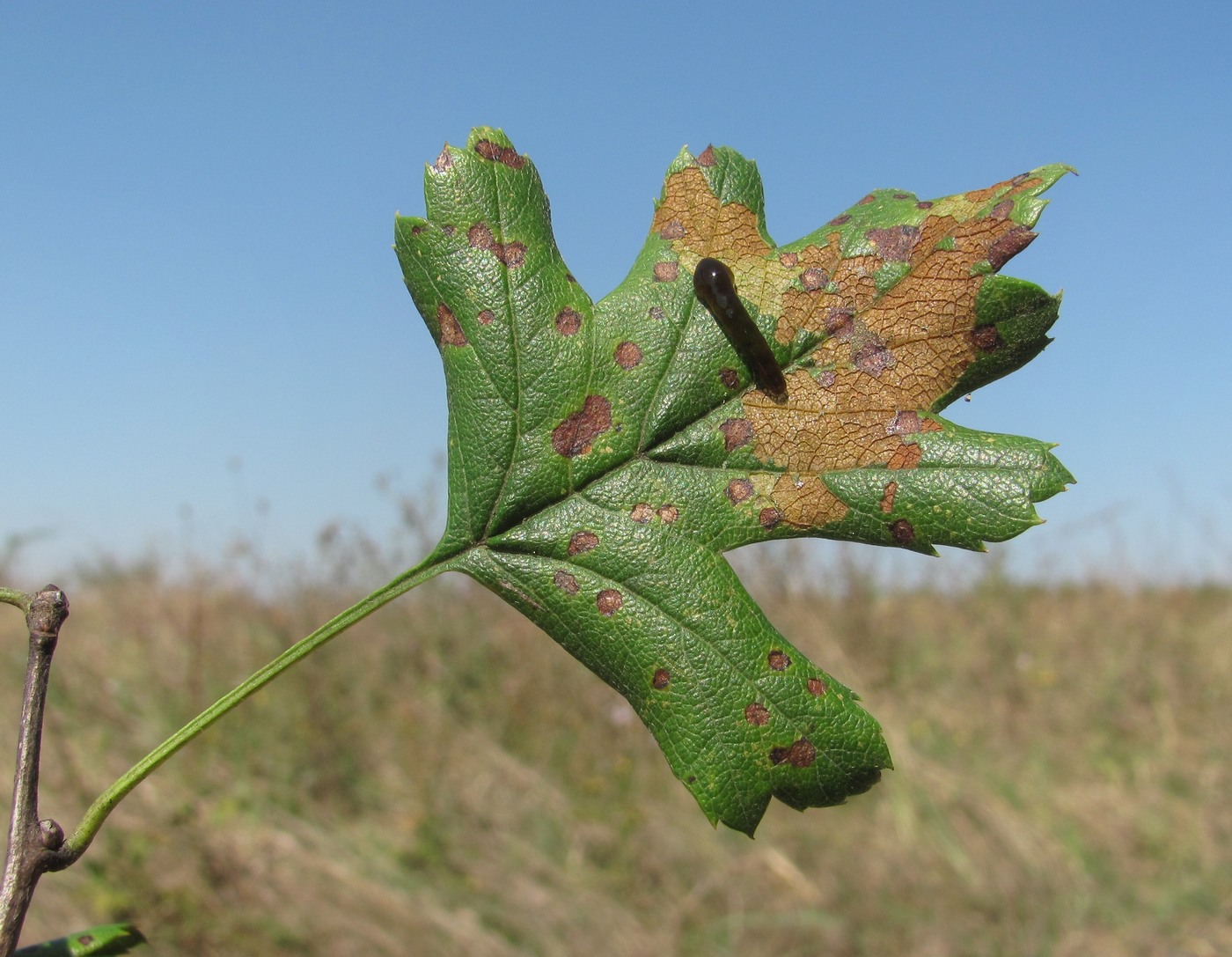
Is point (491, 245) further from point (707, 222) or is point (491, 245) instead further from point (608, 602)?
point (608, 602)

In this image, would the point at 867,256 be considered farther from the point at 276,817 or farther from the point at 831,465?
the point at 276,817

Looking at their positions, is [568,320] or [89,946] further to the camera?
[568,320]

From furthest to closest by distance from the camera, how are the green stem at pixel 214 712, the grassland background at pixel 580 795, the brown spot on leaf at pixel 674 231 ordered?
1. the grassland background at pixel 580 795
2. the brown spot on leaf at pixel 674 231
3. the green stem at pixel 214 712

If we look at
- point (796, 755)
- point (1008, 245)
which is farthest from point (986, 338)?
point (796, 755)

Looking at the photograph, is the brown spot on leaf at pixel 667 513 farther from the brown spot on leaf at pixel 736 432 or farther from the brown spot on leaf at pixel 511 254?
the brown spot on leaf at pixel 511 254

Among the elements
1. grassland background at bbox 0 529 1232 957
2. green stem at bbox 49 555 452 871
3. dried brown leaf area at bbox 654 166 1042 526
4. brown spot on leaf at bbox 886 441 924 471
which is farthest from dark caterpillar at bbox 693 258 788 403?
grassland background at bbox 0 529 1232 957

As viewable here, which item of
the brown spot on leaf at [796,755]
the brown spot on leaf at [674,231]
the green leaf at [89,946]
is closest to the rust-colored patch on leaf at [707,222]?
the brown spot on leaf at [674,231]
